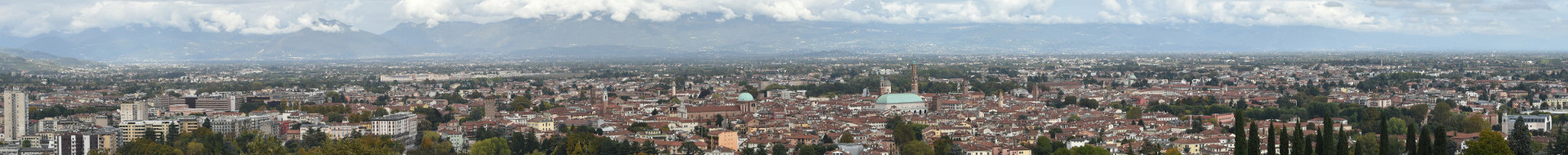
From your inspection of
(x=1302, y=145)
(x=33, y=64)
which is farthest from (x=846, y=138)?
(x=33, y=64)

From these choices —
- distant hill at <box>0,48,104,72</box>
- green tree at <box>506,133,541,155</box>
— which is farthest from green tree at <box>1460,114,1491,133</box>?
distant hill at <box>0,48,104,72</box>

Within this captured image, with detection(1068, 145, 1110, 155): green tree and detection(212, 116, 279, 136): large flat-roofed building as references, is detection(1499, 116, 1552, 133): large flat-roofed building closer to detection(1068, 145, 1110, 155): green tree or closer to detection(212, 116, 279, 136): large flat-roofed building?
detection(1068, 145, 1110, 155): green tree

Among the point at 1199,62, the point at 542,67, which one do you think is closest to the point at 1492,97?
the point at 1199,62

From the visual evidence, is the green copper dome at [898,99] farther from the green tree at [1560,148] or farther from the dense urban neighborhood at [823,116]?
the green tree at [1560,148]

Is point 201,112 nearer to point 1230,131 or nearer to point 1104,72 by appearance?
point 1230,131

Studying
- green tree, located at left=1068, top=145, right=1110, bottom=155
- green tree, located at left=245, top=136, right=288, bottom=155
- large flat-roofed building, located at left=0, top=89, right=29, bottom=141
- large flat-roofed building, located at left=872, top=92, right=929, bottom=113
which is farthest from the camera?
large flat-roofed building, located at left=872, top=92, right=929, bottom=113

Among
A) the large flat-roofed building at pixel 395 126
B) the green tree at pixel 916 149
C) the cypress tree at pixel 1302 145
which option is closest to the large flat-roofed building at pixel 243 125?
the large flat-roofed building at pixel 395 126
